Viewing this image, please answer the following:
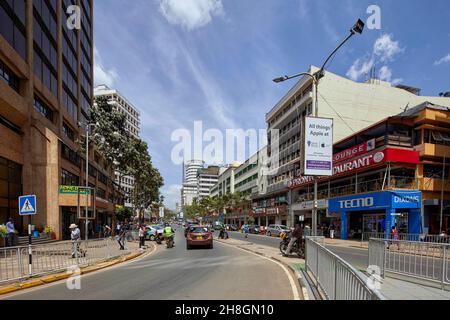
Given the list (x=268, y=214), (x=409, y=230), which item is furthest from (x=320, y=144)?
(x=268, y=214)

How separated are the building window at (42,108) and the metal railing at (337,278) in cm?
2902

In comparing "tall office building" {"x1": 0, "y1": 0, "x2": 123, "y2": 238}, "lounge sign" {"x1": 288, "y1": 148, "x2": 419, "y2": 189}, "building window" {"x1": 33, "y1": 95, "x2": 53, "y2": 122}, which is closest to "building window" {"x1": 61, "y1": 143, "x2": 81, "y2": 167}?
"tall office building" {"x1": 0, "y1": 0, "x2": 123, "y2": 238}

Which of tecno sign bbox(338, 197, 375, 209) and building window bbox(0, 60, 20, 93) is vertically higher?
building window bbox(0, 60, 20, 93)

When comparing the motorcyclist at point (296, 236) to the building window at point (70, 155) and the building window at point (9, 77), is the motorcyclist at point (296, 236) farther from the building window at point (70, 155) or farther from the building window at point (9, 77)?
the building window at point (70, 155)

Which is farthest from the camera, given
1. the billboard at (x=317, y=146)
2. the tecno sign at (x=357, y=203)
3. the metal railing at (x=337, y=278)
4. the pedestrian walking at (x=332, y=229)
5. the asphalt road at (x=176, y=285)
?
the pedestrian walking at (x=332, y=229)

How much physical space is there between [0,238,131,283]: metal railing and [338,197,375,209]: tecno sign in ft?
82.2

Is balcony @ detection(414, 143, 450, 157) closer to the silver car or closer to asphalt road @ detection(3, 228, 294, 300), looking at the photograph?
the silver car

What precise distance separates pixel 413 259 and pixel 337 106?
44.6m

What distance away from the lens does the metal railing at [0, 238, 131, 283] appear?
10.4 m

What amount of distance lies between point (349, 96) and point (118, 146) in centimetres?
3722

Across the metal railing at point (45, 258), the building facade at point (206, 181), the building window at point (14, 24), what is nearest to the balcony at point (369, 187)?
the metal railing at point (45, 258)

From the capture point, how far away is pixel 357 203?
1387 inches

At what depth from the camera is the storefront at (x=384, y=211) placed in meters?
30.5

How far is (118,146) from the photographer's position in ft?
96.0
